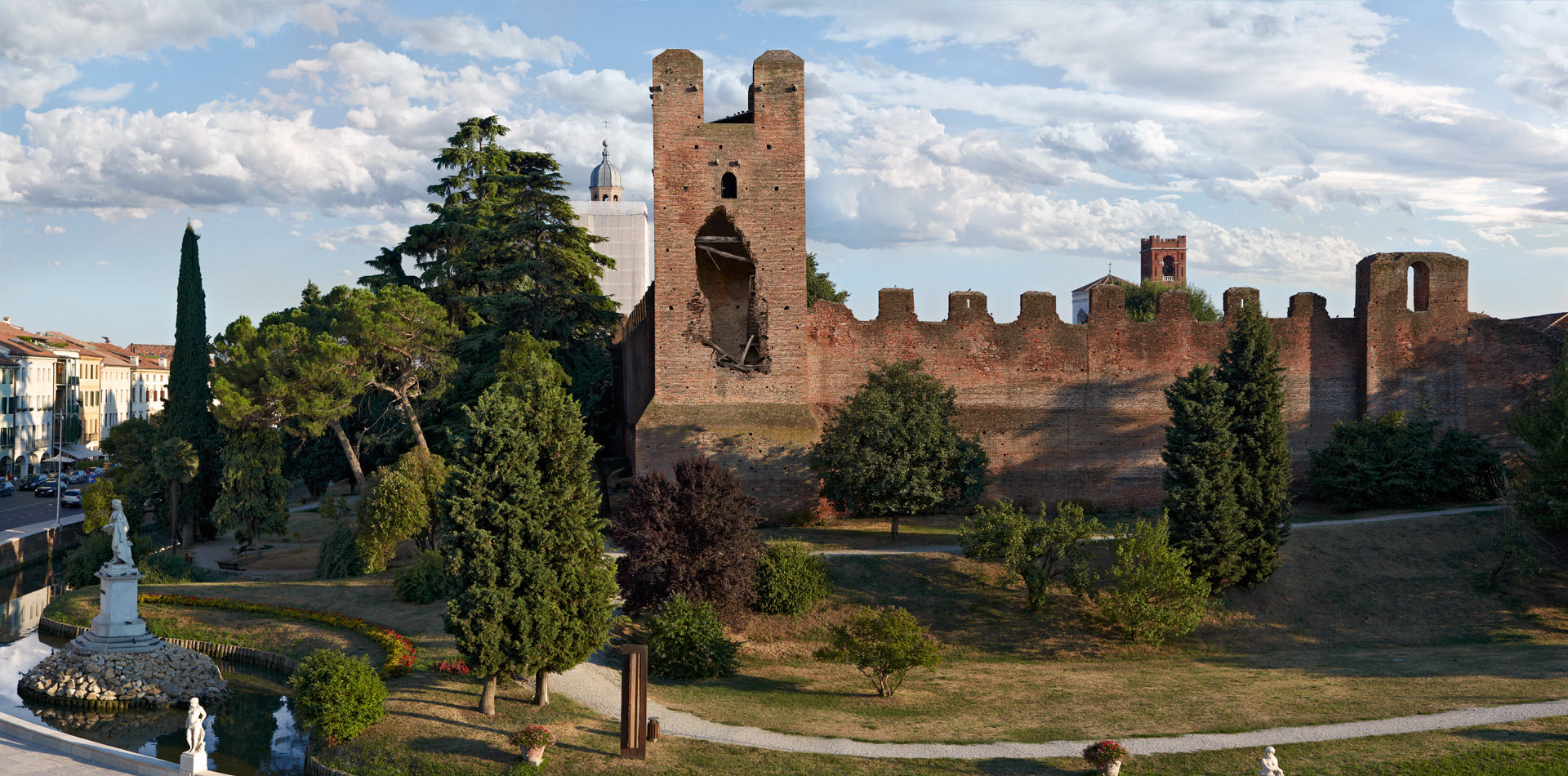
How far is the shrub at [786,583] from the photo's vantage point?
2305 centimetres

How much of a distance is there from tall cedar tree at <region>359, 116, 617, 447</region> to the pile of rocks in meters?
13.2

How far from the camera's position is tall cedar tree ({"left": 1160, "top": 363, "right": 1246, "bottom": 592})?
23.9 m

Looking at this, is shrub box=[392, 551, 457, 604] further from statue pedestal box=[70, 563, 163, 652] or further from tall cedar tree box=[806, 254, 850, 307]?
tall cedar tree box=[806, 254, 850, 307]

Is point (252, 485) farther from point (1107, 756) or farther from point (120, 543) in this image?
point (1107, 756)

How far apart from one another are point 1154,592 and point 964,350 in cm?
1014

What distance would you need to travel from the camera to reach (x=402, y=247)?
4084 cm

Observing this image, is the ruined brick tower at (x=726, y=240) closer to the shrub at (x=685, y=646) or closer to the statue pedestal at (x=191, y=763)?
the shrub at (x=685, y=646)

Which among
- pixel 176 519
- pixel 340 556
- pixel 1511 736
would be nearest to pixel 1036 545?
pixel 1511 736

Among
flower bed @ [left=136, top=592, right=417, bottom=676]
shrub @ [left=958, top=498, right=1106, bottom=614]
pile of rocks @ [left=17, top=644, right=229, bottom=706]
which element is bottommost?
pile of rocks @ [left=17, top=644, right=229, bottom=706]

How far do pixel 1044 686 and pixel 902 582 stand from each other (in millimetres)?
5173

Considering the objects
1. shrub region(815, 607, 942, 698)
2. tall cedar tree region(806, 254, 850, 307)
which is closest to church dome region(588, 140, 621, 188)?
tall cedar tree region(806, 254, 850, 307)

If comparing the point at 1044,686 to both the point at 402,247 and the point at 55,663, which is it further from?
the point at 402,247

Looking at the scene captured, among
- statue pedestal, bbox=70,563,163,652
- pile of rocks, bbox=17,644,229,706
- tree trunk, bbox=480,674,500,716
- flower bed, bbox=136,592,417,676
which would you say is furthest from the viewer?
statue pedestal, bbox=70,563,163,652

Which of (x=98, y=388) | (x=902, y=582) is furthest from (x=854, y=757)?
(x=98, y=388)
